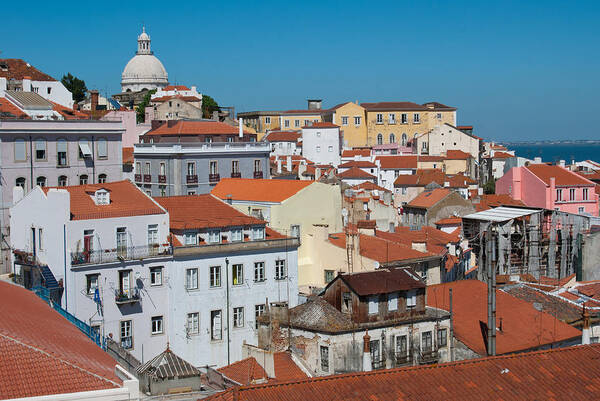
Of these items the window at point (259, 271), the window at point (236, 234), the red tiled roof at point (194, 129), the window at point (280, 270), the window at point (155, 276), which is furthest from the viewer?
the red tiled roof at point (194, 129)

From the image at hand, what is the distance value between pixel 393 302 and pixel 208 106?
7075cm

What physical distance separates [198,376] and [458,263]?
92.9 ft

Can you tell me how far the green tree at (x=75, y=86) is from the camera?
103 meters

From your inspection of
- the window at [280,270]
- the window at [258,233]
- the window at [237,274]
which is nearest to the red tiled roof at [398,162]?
the window at [258,233]

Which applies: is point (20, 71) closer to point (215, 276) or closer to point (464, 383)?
point (215, 276)

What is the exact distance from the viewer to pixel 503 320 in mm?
34219

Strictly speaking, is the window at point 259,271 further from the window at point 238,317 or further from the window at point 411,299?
the window at point 411,299

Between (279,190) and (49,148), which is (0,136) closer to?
(49,148)

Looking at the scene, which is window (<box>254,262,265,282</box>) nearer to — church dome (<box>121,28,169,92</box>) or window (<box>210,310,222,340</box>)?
window (<box>210,310,222,340</box>)

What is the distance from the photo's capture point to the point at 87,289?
3541 centimetres

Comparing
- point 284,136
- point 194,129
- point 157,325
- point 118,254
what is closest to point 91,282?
point 118,254

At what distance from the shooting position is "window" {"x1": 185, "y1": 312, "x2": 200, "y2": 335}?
124ft

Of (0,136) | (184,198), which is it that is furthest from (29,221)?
(0,136)

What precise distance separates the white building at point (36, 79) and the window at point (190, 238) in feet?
141
